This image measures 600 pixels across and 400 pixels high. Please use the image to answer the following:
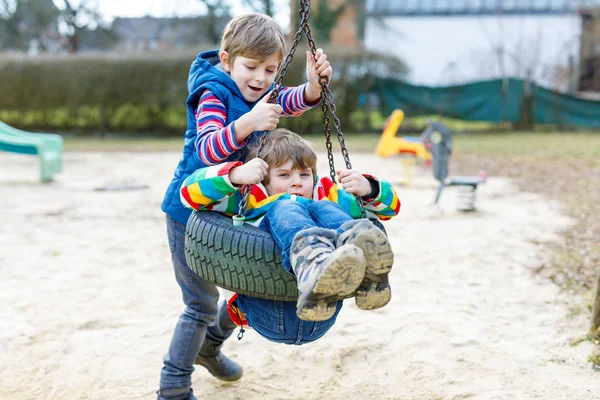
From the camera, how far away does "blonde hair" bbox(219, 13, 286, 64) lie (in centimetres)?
234

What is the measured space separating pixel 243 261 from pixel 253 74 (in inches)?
28.9

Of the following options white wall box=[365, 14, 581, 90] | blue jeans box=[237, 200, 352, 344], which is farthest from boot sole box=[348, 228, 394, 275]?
white wall box=[365, 14, 581, 90]

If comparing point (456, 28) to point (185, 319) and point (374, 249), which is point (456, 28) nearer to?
point (185, 319)

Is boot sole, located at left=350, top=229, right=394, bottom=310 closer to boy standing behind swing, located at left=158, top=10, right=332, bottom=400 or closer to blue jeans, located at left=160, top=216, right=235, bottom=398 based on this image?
boy standing behind swing, located at left=158, top=10, right=332, bottom=400

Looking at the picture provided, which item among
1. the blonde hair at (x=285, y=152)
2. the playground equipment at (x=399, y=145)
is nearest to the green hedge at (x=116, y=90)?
the playground equipment at (x=399, y=145)

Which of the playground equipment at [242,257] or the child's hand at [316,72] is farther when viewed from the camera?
the child's hand at [316,72]

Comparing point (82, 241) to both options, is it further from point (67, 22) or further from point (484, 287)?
point (67, 22)

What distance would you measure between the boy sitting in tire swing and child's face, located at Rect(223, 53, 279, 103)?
17cm

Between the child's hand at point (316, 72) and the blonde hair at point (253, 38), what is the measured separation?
120 millimetres

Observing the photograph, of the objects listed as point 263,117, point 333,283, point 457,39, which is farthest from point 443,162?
point 457,39

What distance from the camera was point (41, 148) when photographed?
944 centimetres

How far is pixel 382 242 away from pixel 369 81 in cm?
1708

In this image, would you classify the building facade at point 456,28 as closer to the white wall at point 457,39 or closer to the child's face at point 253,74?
the white wall at point 457,39

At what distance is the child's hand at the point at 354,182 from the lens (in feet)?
7.13
